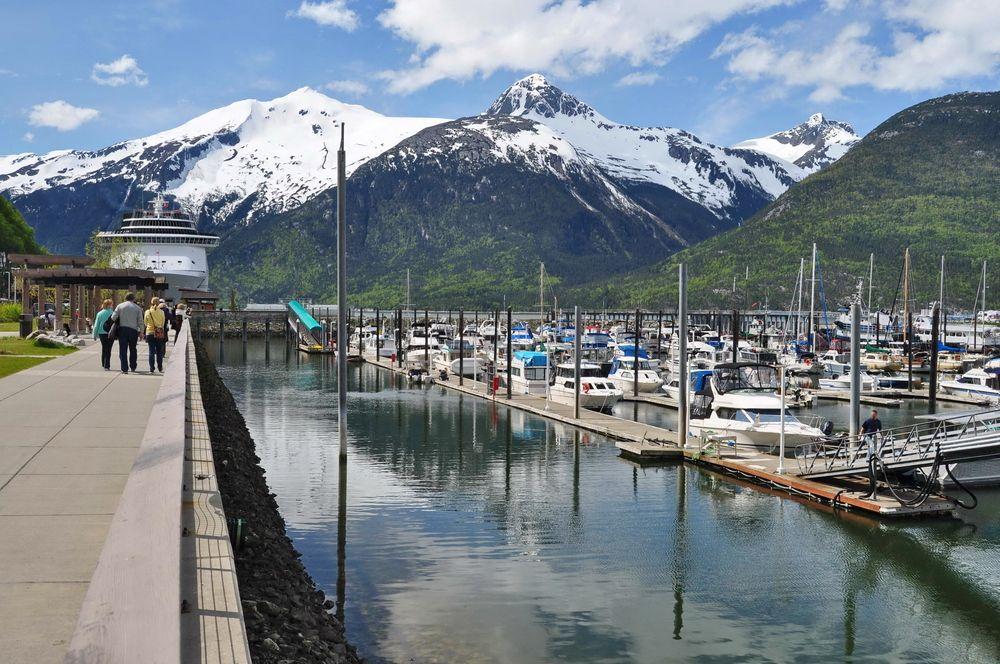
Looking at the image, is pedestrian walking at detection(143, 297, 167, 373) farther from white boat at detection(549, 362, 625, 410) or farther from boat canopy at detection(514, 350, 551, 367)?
boat canopy at detection(514, 350, 551, 367)

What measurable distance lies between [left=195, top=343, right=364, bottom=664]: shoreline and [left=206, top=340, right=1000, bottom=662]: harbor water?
1.22 metres

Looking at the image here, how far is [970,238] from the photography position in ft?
611

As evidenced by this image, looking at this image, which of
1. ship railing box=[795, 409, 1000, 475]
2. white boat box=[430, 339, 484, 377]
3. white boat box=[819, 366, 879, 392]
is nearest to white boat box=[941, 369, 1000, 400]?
white boat box=[819, 366, 879, 392]

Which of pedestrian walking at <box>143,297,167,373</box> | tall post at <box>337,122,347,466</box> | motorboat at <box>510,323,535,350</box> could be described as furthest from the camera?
motorboat at <box>510,323,535,350</box>

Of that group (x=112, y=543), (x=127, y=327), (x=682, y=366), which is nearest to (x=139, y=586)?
(x=112, y=543)

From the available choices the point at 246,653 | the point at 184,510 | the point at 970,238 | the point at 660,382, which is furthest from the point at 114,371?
the point at 970,238

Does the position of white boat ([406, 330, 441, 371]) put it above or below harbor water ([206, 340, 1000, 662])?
above

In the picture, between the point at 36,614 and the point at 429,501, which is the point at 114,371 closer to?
the point at 429,501

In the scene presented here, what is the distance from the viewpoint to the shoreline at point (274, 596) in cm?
1204

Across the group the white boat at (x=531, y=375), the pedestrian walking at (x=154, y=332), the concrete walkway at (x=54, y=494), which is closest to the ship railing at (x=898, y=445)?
the concrete walkway at (x=54, y=494)

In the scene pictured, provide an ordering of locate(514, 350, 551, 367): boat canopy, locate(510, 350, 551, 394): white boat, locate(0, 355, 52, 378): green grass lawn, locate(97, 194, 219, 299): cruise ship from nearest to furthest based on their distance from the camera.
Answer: locate(0, 355, 52, 378): green grass lawn, locate(510, 350, 551, 394): white boat, locate(514, 350, 551, 367): boat canopy, locate(97, 194, 219, 299): cruise ship

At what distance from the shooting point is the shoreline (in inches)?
474

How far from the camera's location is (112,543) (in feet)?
23.3

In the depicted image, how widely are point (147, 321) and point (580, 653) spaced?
1850cm
